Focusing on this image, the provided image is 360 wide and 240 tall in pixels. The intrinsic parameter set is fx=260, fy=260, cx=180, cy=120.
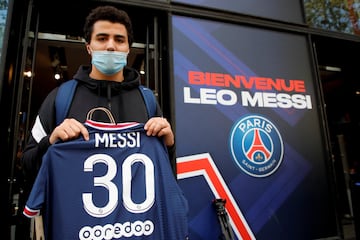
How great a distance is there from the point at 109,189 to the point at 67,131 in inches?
13.2

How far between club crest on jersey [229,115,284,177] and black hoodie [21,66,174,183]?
1.54 meters

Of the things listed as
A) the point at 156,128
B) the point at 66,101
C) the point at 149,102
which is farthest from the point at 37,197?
the point at 149,102

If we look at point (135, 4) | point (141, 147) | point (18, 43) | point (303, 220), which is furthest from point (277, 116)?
point (18, 43)

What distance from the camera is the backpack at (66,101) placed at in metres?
1.35

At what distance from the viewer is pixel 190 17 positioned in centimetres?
295

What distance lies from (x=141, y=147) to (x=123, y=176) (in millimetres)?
167

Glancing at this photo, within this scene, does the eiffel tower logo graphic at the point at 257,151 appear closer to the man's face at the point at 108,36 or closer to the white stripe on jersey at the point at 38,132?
the man's face at the point at 108,36

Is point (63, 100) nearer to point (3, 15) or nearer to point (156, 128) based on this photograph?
point (156, 128)

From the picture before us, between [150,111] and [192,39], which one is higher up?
[192,39]

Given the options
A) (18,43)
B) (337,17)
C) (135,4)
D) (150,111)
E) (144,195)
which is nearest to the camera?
(144,195)

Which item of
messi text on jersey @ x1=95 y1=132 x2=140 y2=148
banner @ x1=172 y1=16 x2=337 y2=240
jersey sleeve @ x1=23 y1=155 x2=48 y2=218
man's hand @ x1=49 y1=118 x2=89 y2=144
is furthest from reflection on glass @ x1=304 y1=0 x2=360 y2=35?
jersey sleeve @ x1=23 y1=155 x2=48 y2=218

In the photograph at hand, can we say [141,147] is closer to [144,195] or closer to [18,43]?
[144,195]

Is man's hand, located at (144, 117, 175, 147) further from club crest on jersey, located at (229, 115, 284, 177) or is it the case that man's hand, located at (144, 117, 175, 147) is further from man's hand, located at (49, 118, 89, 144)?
club crest on jersey, located at (229, 115, 284, 177)

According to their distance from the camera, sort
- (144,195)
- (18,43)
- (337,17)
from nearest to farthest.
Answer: (144,195) < (18,43) < (337,17)
